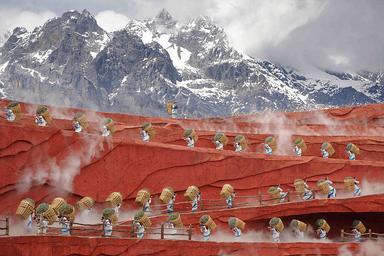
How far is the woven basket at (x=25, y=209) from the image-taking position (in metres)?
24.7

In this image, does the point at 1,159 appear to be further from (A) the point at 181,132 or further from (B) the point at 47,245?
(A) the point at 181,132

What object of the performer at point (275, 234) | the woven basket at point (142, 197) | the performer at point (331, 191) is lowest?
the performer at point (275, 234)

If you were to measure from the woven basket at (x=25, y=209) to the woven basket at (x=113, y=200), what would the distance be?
3.28m

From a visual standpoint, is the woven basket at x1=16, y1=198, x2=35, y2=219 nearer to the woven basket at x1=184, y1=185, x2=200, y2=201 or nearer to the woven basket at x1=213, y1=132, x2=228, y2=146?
the woven basket at x1=184, y1=185, x2=200, y2=201

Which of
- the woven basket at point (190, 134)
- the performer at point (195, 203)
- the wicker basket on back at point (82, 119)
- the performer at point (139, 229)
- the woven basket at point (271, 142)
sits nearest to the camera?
the performer at point (139, 229)

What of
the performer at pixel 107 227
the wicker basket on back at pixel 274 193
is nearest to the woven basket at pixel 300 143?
the wicker basket on back at pixel 274 193

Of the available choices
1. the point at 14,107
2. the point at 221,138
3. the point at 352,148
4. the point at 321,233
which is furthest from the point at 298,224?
the point at 14,107

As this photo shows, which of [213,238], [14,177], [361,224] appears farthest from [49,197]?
[361,224]

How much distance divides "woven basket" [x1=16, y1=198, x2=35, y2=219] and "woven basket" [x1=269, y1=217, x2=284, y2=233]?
364 inches

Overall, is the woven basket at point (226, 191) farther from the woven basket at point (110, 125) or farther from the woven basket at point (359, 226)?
the woven basket at point (110, 125)

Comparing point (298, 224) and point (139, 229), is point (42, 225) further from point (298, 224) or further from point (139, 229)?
point (298, 224)

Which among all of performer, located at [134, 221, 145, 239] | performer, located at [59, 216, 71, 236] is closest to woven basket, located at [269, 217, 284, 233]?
performer, located at [134, 221, 145, 239]

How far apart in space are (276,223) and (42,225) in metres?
9.22

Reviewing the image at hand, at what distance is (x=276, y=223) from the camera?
27.4m
